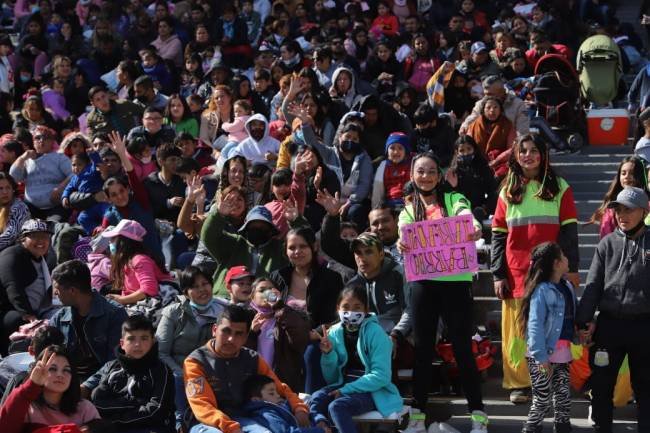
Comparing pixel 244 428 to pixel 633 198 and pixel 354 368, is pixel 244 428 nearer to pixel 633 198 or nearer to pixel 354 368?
pixel 354 368

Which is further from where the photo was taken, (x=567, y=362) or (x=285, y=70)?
(x=285, y=70)

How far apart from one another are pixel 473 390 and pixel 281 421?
60.1 inches

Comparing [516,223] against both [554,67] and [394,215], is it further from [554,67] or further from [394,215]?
[554,67]

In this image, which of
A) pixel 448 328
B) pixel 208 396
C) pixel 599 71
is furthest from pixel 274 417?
pixel 599 71

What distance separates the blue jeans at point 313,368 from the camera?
877 centimetres

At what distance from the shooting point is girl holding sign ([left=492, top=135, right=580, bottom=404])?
9312 millimetres

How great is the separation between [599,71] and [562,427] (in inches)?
270

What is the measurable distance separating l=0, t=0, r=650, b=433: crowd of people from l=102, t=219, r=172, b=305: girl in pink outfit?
17 millimetres

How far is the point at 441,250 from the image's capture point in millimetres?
8906

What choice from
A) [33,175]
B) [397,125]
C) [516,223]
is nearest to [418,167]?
[516,223]

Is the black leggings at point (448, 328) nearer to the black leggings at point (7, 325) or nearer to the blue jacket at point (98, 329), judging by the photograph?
the blue jacket at point (98, 329)

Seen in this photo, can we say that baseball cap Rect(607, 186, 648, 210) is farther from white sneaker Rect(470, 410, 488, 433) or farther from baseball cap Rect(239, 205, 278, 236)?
baseball cap Rect(239, 205, 278, 236)

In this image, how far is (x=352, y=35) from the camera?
56.2 ft

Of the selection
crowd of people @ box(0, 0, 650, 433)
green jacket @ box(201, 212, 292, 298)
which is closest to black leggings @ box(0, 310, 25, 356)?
crowd of people @ box(0, 0, 650, 433)
